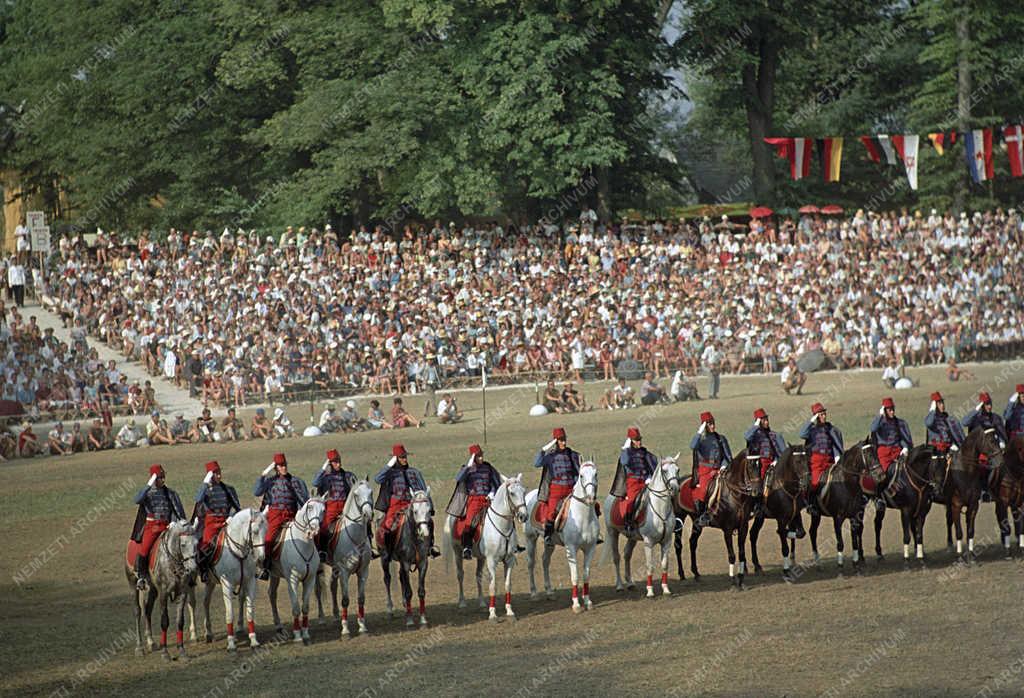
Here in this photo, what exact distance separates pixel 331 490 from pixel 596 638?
434 cm

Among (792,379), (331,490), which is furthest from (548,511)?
(792,379)

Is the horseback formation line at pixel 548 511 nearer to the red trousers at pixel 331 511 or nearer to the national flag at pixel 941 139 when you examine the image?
the red trousers at pixel 331 511

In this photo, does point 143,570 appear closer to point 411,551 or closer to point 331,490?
point 331,490

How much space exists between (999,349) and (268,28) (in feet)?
99.5

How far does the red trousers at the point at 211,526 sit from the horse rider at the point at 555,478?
4553 mm

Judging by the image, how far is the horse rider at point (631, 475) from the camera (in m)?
20.4

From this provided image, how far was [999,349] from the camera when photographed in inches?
1823

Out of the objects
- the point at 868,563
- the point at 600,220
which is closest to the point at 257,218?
the point at 600,220

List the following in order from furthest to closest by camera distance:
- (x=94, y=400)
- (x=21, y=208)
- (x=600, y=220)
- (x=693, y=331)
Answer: (x=21, y=208) → (x=600, y=220) → (x=693, y=331) → (x=94, y=400)

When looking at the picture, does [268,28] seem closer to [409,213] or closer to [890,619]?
[409,213]

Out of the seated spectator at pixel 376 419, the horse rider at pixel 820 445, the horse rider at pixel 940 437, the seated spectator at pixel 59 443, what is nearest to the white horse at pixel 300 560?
the horse rider at pixel 820 445

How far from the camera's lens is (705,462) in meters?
21.2

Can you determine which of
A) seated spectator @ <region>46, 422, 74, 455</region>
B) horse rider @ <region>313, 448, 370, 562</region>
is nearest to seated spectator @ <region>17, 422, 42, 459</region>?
seated spectator @ <region>46, 422, 74, 455</region>

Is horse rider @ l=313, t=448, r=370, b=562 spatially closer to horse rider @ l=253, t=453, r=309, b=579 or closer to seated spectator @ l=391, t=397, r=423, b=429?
horse rider @ l=253, t=453, r=309, b=579
